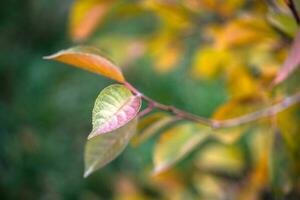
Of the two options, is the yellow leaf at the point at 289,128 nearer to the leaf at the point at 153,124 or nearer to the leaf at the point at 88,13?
the leaf at the point at 153,124

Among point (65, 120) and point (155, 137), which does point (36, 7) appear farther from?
point (155, 137)

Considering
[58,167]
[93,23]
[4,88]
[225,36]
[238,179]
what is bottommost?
[58,167]

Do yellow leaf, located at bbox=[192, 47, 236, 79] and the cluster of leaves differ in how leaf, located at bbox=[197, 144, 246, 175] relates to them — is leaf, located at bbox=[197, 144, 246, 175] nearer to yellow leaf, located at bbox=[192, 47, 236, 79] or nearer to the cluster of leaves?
the cluster of leaves

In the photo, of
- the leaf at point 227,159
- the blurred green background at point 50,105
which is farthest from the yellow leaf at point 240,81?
the blurred green background at point 50,105

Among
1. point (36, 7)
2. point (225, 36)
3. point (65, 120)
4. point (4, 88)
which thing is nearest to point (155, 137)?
point (65, 120)

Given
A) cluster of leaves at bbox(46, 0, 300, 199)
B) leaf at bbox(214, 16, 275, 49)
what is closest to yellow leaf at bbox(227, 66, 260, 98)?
cluster of leaves at bbox(46, 0, 300, 199)

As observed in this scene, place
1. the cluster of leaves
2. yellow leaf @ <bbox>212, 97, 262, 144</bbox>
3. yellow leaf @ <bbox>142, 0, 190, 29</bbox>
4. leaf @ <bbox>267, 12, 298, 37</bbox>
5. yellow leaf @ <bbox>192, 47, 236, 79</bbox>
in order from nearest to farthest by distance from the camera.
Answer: the cluster of leaves → leaf @ <bbox>267, 12, 298, 37</bbox> → yellow leaf @ <bbox>212, 97, 262, 144</bbox> → yellow leaf @ <bbox>142, 0, 190, 29</bbox> → yellow leaf @ <bbox>192, 47, 236, 79</bbox>

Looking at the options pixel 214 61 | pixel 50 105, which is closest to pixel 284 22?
pixel 214 61

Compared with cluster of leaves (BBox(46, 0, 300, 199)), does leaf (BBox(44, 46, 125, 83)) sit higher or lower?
higher
